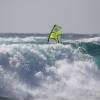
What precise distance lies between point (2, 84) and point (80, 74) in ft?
4.69

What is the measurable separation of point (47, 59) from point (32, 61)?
0.27m

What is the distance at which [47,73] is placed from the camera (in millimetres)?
4633

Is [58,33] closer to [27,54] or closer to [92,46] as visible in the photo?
[92,46]

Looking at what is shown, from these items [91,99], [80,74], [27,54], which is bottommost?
[91,99]

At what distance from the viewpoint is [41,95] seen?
14.5 feet

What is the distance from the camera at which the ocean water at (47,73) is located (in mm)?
4461

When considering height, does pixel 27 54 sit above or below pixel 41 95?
above

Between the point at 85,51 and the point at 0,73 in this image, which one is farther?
the point at 85,51

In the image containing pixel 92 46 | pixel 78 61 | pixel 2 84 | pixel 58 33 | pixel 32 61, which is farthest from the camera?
pixel 58 33

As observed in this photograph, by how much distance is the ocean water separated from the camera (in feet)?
14.6

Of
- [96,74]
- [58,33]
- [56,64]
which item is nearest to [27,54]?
[56,64]

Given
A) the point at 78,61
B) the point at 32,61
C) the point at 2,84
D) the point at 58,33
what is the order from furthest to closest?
the point at 58,33 → the point at 78,61 → the point at 32,61 → the point at 2,84

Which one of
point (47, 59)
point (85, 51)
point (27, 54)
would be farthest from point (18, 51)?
point (85, 51)

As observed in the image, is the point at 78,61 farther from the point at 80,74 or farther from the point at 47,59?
the point at 47,59
